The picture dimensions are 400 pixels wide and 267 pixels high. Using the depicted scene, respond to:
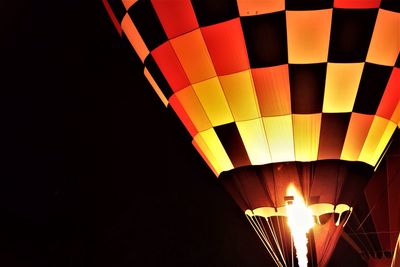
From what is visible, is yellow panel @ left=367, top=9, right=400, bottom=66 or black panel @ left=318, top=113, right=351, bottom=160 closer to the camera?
yellow panel @ left=367, top=9, right=400, bottom=66

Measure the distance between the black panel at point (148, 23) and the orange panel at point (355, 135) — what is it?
111 centimetres

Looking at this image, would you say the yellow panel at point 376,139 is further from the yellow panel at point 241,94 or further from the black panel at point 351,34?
the yellow panel at point 241,94

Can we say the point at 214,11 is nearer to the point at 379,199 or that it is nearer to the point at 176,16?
the point at 176,16

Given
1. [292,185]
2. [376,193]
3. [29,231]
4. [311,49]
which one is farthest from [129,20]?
[29,231]

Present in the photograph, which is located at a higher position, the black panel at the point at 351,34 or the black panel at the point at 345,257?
the black panel at the point at 345,257

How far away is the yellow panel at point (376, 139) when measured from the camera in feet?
10.5

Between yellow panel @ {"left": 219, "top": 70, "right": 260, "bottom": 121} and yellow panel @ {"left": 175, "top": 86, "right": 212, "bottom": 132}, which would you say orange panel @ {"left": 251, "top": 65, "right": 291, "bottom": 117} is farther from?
yellow panel @ {"left": 175, "top": 86, "right": 212, "bottom": 132}

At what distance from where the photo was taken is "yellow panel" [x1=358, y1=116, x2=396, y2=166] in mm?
3189

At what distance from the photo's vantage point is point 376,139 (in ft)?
10.5

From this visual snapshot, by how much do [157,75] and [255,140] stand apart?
0.67 m

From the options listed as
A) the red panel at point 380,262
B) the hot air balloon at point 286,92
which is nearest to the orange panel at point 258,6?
the hot air balloon at point 286,92

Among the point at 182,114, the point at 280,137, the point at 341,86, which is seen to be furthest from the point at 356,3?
the point at 182,114

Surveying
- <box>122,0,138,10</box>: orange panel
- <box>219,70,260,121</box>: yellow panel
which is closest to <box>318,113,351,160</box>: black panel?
<box>219,70,260,121</box>: yellow panel

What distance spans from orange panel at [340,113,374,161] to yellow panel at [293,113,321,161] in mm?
164
